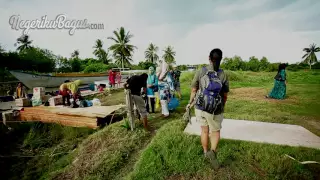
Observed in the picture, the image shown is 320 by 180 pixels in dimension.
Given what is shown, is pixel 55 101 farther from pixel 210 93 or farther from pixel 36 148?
pixel 210 93

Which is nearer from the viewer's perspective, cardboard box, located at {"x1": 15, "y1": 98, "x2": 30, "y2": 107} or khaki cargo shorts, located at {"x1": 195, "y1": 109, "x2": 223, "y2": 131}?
khaki cargo shorts, located at {"x1": 195, "y1": 109, "x2": 223, "y2": 131}

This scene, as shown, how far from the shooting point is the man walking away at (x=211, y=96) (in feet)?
8.34

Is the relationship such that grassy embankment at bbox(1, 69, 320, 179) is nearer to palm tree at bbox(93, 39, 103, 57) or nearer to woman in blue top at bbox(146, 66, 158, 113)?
woman in blue top at bbox(146, 66, 158, 113)

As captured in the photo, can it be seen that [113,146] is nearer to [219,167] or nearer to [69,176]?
[69,176]

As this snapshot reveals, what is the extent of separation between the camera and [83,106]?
23.6ft

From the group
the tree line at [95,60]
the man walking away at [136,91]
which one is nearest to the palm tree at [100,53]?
the tree line at [95,60]

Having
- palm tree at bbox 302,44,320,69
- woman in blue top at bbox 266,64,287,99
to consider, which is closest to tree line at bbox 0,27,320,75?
palm tree at bbox 302,44,320,69

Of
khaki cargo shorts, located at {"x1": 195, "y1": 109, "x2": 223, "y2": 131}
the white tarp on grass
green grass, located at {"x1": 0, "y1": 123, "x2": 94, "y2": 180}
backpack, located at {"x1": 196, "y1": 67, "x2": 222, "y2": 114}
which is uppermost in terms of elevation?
backpack, located at {"x1": 196, "y1": 67, "x2": 222, "y2": 114}

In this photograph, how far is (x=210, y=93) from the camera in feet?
8.37

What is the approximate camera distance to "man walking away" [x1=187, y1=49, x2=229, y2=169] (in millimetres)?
2543

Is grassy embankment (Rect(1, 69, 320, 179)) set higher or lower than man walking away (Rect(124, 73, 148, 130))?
lower

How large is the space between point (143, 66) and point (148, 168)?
46.5 metres

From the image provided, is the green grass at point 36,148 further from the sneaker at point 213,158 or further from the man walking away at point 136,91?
the sneaker at point 213,158

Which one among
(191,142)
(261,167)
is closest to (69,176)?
(191,142)
